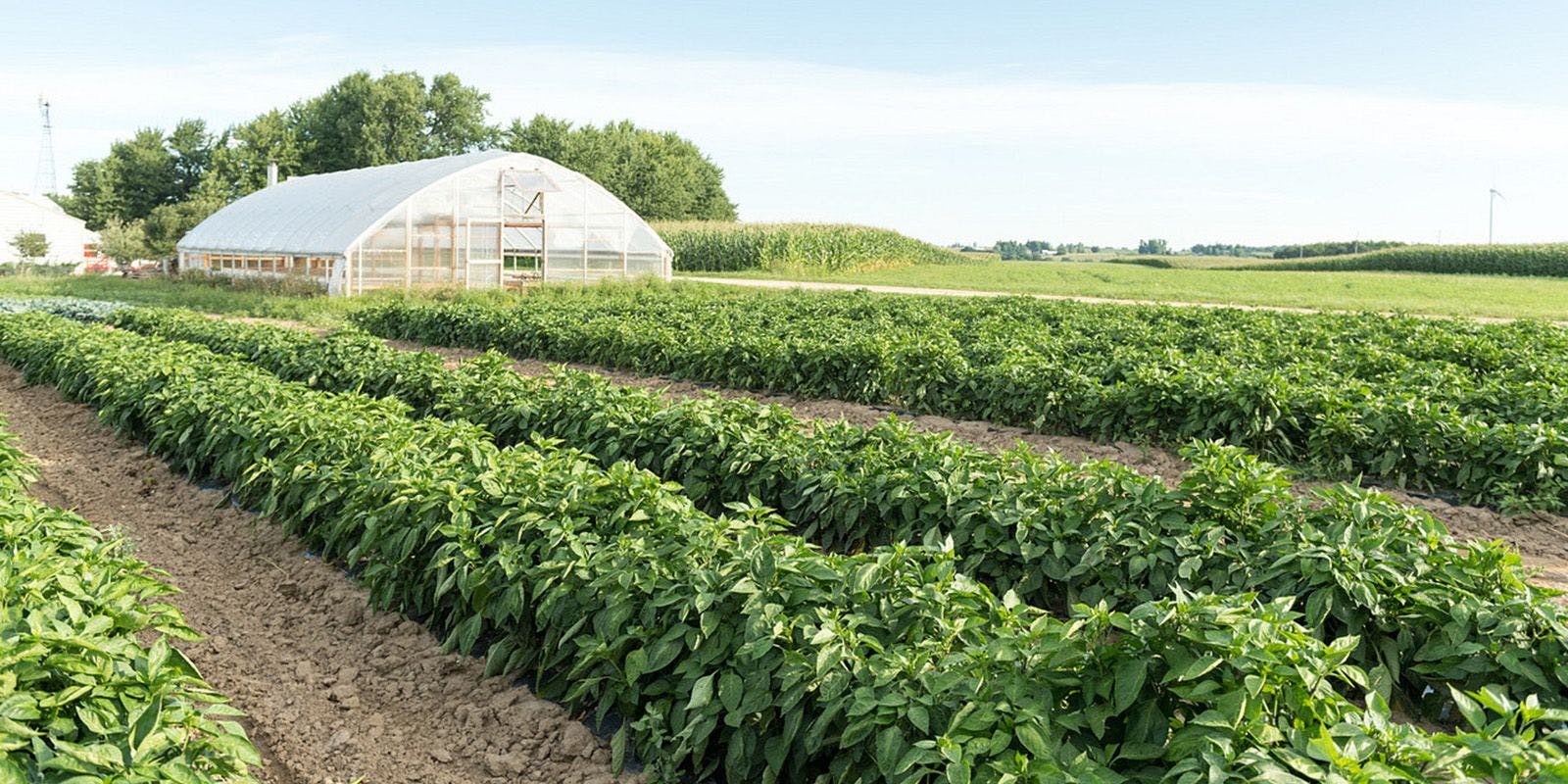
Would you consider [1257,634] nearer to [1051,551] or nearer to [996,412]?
[1051,551]

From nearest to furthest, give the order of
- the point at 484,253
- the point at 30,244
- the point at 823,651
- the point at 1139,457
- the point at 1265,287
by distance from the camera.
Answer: the point at 823,651 < the point at 1139,457 < the point at 484,253 < the point at 1265,287 < the point at 30,244

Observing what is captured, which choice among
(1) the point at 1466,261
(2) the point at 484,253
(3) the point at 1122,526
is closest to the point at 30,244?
(2) the point at 484,253

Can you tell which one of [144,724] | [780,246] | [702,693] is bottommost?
[702,693]

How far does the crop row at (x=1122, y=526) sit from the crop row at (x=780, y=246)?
35.1 m

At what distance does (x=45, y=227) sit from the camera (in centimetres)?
6288

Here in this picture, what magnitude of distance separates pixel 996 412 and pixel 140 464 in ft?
23.2

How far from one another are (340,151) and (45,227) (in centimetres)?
1792

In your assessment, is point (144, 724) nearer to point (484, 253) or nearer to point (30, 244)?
point (484, 253)

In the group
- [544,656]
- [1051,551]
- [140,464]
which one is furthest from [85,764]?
[140,464]

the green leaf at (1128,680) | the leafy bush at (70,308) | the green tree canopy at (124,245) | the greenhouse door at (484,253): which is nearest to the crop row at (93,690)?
the green leaf at (1128,680)

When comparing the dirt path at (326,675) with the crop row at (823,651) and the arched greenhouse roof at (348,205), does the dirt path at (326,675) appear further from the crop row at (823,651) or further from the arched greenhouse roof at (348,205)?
the arched greenhouse roof at (348,205)

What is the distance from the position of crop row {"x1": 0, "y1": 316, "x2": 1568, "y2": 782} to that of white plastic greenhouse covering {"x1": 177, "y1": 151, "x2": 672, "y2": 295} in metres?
19.6

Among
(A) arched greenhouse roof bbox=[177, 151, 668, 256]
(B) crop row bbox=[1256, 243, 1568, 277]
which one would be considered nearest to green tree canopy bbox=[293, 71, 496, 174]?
(A) arched greenhouse roof bbox=[177, 151, 668, 256]

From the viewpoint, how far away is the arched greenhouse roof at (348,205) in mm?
24547
